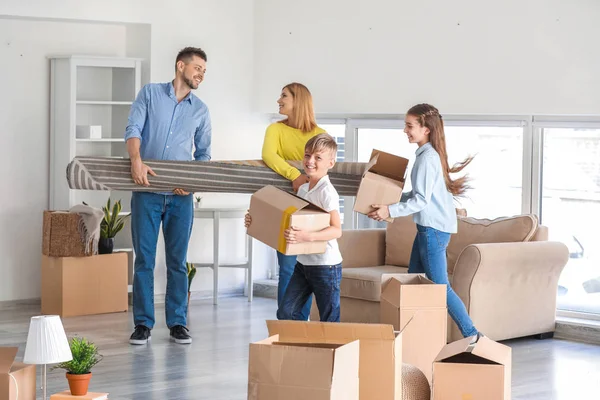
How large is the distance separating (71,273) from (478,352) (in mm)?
4243

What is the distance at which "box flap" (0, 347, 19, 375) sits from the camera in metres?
3.29

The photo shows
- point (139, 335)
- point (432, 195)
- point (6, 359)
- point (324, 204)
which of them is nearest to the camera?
point (6, 359)

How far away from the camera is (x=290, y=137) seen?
5.08m

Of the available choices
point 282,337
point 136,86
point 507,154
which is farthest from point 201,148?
point 282,337

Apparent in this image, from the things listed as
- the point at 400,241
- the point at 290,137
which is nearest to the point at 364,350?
the point at 290,137

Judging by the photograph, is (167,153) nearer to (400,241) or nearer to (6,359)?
(400,241)

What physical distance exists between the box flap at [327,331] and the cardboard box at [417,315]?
0.76m

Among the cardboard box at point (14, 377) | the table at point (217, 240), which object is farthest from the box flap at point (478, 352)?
the table at point (217, 240)

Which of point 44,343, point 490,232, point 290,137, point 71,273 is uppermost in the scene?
point 290,137

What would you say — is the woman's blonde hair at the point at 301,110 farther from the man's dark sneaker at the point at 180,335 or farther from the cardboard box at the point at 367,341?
the cardboard box at the point at 367,341

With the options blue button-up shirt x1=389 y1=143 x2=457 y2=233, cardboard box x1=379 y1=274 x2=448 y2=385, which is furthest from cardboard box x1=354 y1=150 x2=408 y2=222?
cardboard box x1=379 y1=274 x2=448 y2=385

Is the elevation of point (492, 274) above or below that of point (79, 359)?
above

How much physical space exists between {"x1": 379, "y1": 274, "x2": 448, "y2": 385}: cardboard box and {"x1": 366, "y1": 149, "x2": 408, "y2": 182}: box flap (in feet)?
2.70

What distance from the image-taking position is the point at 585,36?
6.18 meters
